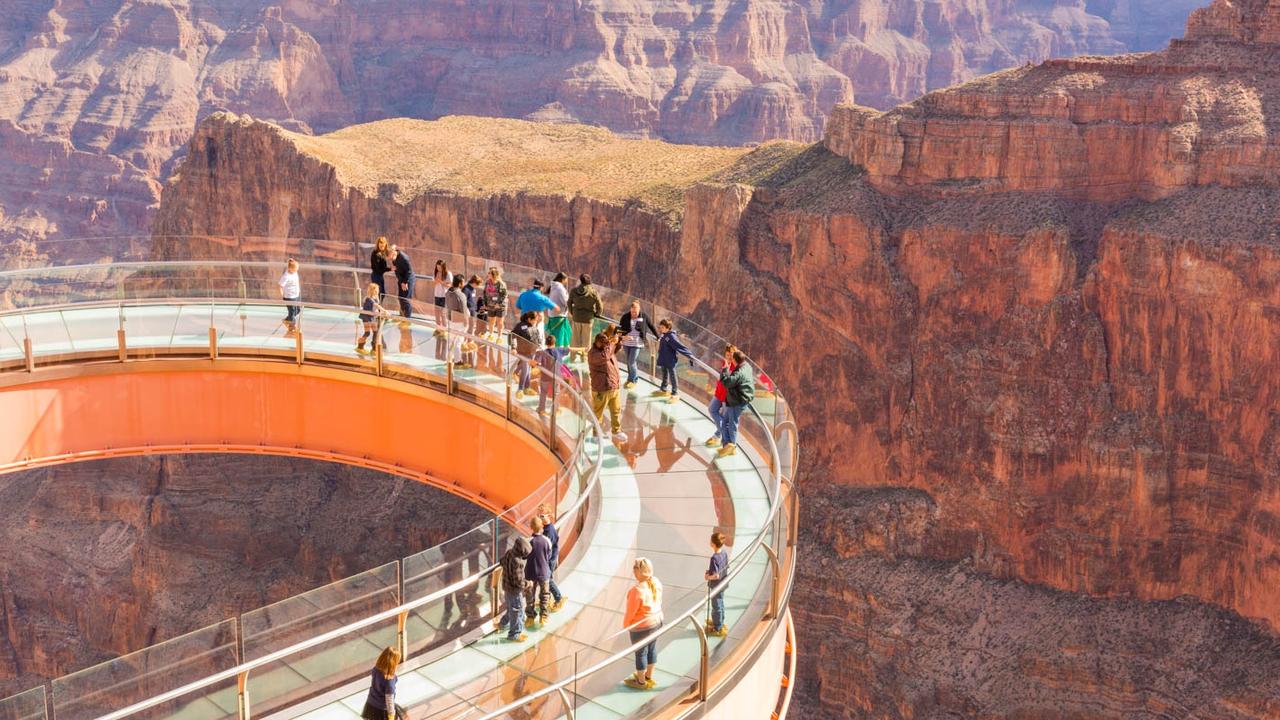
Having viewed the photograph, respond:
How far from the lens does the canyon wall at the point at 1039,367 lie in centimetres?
5628

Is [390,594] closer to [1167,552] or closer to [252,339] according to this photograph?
[252,339]

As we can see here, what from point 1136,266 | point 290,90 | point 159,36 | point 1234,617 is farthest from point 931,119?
point 159,36

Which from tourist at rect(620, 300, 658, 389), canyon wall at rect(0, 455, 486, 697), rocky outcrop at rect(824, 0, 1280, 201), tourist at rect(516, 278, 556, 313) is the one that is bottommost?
canyon wall at rect(0, 455, 486, 697)

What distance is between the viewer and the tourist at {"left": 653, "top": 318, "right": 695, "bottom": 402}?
2675 centimetres

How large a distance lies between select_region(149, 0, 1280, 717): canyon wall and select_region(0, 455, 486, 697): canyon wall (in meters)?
17.0

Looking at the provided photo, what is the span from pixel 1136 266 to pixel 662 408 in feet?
120

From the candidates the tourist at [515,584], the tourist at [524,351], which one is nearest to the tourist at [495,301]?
the tourist at [524,351]

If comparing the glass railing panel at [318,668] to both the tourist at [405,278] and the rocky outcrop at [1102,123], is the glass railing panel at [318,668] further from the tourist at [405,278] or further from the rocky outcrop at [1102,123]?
the rocky outcrop at [1102,123]

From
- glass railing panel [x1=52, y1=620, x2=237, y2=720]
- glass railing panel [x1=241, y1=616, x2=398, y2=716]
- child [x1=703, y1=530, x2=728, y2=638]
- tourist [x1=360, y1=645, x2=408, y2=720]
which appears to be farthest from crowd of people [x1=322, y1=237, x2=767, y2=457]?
glass railing panel [x1=52, y1=620, x2=237, y2=720]

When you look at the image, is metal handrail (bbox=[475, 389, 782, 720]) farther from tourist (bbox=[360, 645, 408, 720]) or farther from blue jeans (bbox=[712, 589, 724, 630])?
tourist (bbox=[360, 645, 408, 720])

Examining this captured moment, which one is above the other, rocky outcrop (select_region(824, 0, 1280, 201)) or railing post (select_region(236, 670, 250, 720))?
rocky outcrop (select_region(824, 0, 1280, 201))

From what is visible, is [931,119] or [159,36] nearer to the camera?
[931,119]

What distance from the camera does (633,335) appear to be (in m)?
Result: 27.9

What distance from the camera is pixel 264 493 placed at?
7194cm
